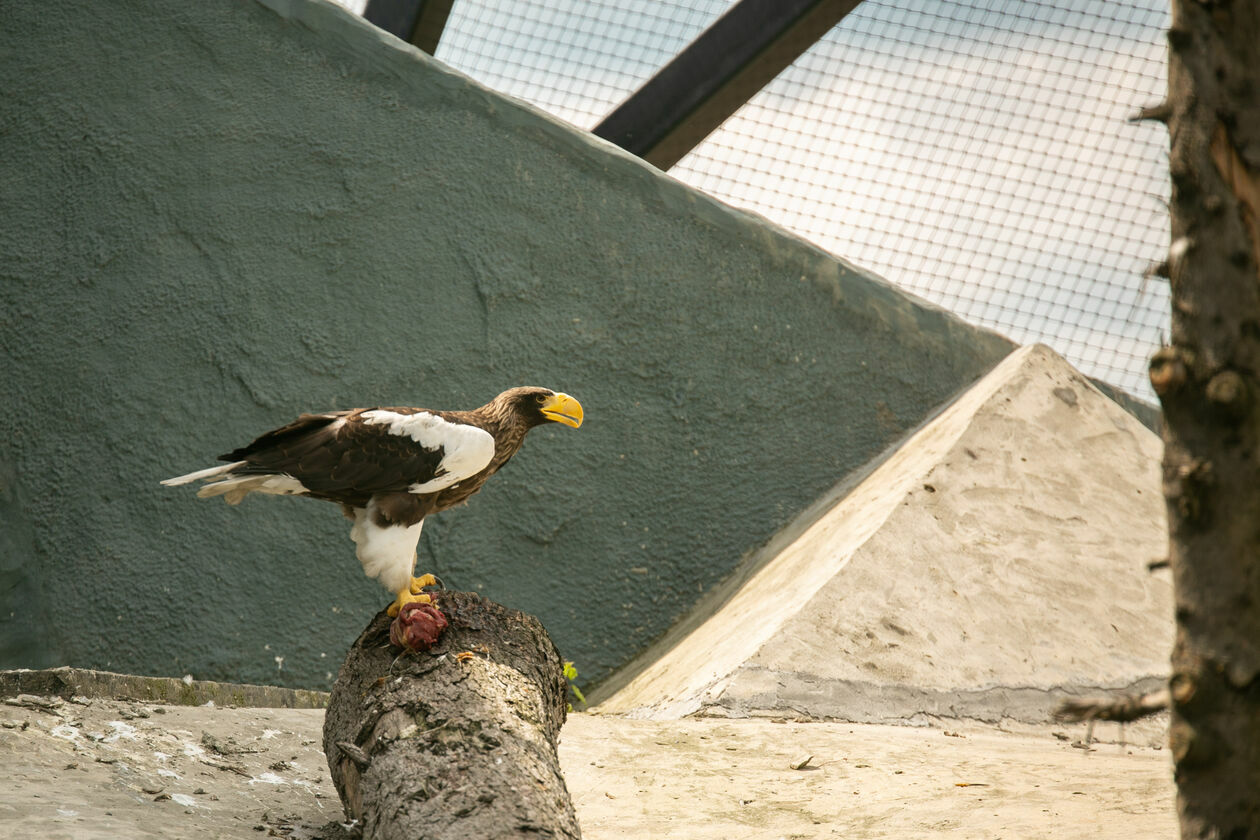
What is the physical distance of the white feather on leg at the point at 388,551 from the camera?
2.53 m

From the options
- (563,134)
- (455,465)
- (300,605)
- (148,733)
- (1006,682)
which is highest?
(563,134)

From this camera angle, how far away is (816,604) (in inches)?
134

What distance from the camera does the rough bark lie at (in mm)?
1762

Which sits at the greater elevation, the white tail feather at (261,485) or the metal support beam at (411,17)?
the metal support beam at (411,17)

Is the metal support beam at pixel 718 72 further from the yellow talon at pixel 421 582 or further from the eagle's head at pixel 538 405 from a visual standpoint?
the yellow talon at pixel 421 582

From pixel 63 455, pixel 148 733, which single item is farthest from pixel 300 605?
pixel 148 733

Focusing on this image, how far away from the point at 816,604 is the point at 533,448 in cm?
140

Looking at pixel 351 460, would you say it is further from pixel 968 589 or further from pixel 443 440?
pixel 968 589

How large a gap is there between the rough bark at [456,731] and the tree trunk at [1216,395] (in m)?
0.98

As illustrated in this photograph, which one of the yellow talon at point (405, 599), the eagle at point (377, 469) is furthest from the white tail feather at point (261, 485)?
the yellow talon at point (405, 599)

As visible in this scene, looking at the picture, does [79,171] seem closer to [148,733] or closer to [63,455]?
[63,455]

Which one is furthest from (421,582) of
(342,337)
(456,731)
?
(342,337)

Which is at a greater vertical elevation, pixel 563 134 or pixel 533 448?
pixel 563 134

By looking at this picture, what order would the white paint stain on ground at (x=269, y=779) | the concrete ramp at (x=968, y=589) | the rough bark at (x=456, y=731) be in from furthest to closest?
1. the concrete ramp at (x=968, y=589)
2. the white paint stain on ground at (x=269, y=779)
3. the rough bark at (x=456, y=731)
